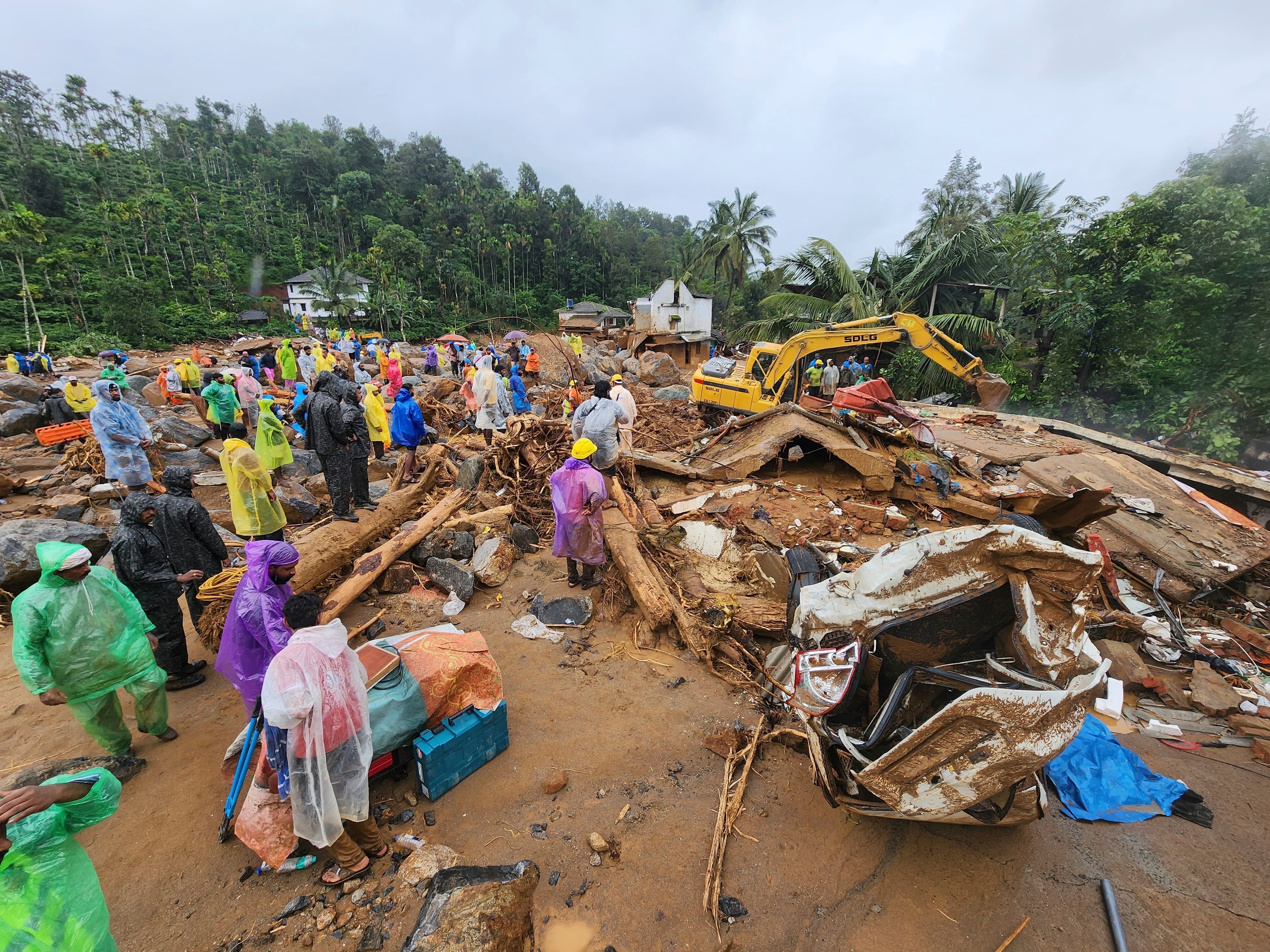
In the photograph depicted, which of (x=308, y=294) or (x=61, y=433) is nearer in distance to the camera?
(x=61, y=433)

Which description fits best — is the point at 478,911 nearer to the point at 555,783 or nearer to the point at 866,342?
the point at 555,783

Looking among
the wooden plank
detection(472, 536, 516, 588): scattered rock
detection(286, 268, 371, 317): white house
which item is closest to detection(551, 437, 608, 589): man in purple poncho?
detection(472, 536, 516, 588): scattered rock

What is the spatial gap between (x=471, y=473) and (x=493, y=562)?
2.29 meters

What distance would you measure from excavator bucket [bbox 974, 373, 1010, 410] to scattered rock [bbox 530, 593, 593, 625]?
11347mm

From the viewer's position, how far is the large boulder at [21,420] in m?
10.2

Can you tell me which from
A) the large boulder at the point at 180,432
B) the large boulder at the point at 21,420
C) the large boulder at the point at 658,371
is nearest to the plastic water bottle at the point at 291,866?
the large boulder at the point at 180,432

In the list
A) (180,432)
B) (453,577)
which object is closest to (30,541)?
(453,577)

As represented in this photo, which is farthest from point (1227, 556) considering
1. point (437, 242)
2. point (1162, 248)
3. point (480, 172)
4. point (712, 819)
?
point (480, 172)

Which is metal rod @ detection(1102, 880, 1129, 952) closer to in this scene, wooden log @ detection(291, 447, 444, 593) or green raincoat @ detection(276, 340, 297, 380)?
wooden log @ detection(291, 447, 444, 593)

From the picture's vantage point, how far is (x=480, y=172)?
A: 223 feet

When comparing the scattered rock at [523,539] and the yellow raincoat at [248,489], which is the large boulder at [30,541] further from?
the scattered rock at [523,539]

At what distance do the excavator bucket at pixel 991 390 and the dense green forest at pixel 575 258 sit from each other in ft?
4.06

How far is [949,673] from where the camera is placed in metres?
2.65

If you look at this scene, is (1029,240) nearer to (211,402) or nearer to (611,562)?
(611,562)
